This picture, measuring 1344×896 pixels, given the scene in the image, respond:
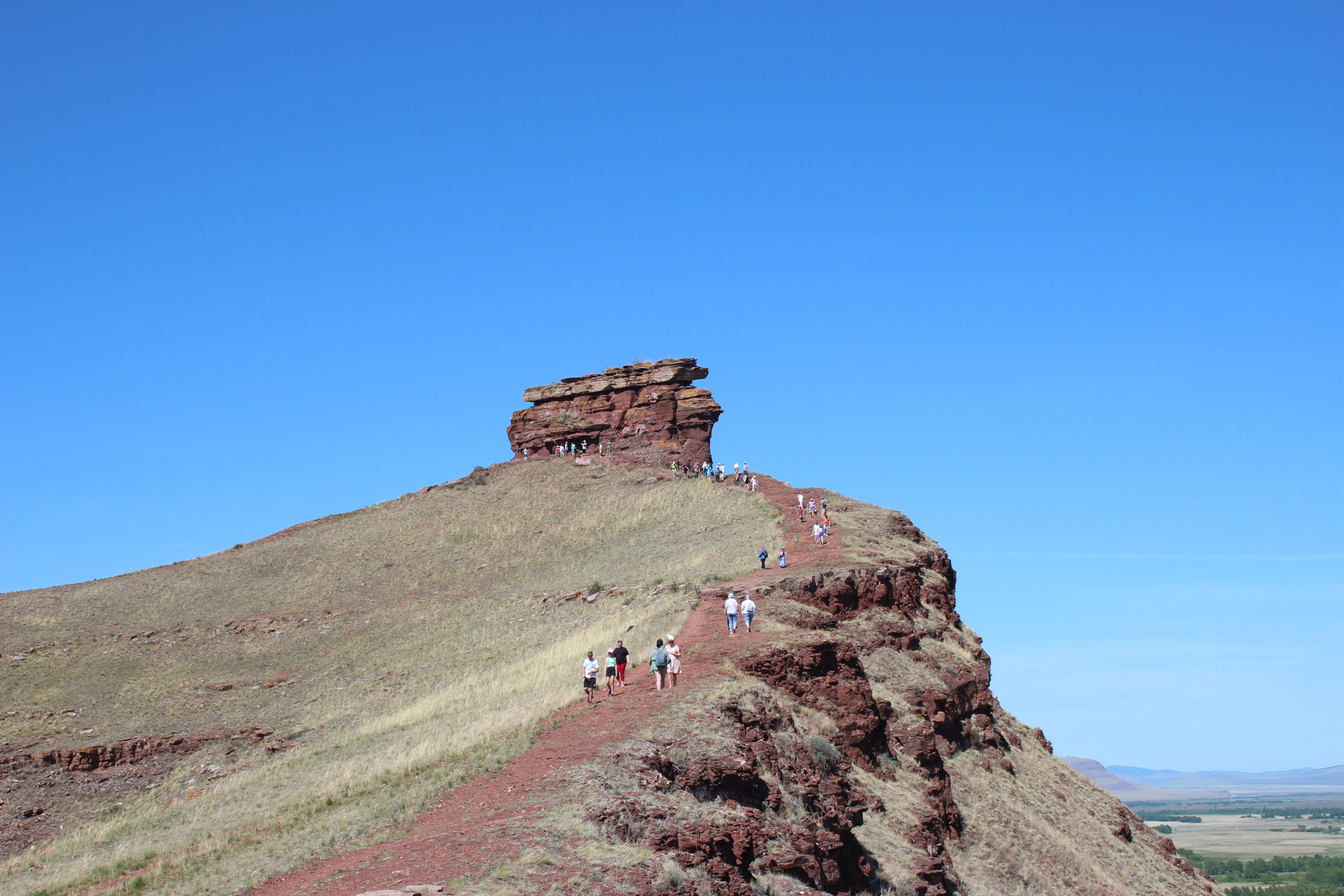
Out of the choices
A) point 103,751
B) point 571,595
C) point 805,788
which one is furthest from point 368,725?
point 805,788

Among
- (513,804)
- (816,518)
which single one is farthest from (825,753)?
(816,518)

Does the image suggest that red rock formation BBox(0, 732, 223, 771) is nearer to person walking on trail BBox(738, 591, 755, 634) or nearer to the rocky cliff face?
the rocky cliff face

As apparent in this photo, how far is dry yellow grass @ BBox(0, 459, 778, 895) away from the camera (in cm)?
2027

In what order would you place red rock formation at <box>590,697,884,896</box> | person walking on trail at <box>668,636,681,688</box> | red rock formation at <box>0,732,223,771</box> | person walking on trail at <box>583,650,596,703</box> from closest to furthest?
red rock formation at <box>590,697,884,896</box> < person walking on trail at <box>668,636,681,688</box> < person walking on trail at <box>583,650,596,703</box> < red rock formation at <box>0,732,223,771</box>

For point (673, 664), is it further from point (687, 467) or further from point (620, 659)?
point (687, 467)

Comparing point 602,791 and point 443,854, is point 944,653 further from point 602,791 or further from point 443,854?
point 443,854

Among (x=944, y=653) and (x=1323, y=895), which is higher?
(x=944, y=653)

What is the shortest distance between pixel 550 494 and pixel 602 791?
44.1 m

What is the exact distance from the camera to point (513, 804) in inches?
634

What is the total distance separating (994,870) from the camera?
25.1m

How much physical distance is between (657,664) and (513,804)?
6102mm

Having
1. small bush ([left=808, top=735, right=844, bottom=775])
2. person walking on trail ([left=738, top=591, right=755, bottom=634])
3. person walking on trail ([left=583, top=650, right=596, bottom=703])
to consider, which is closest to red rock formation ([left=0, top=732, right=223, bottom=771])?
person walking on trail ([left=583, top=650, right=596, bottom=703])

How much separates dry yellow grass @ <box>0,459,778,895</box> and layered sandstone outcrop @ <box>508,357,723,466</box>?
8.75 ft

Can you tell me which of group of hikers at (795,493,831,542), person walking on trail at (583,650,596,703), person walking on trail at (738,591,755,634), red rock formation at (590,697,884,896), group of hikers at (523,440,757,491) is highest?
group of hikers at (523,440,757,491)
